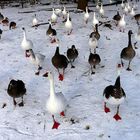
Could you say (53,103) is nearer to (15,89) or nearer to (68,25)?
(15,89)

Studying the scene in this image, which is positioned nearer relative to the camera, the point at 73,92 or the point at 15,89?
the point at 15,89

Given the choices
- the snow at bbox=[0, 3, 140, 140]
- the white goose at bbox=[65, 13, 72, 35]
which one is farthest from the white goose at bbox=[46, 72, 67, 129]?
the white goose at bbox=[65, 13, 72, 35]

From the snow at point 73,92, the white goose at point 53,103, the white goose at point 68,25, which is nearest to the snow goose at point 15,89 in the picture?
the snow at point 73,92

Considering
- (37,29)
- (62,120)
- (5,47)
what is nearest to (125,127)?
(62,120)

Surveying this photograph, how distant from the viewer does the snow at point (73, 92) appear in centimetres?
898

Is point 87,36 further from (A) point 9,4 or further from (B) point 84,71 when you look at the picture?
(A) point 9,4

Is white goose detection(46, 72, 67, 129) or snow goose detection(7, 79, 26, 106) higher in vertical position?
snow goose detection(7, 79, 26, 106)

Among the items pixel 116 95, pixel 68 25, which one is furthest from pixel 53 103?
pixel 68 25

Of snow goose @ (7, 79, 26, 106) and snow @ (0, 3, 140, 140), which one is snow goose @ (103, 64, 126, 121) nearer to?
snow @ (0, 3, 140, 140)

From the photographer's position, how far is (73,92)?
11.1 meters

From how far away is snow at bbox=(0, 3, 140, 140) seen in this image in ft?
29.5

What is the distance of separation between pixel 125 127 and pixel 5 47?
8.40 metres

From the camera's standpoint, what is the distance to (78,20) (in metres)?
20.5

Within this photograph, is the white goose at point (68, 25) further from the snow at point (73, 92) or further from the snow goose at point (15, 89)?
the snow goose at point (15, 89)
